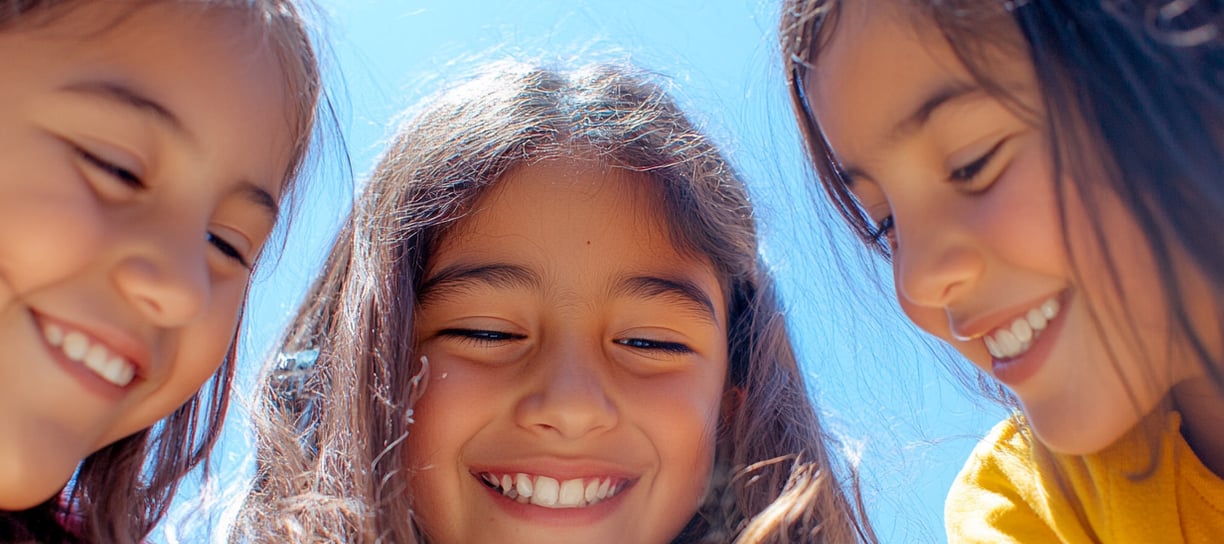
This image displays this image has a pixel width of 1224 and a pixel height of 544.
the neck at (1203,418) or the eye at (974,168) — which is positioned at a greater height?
the eye at (974,168)

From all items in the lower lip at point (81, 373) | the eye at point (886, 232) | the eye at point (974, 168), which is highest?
the eye at point (886, 232)

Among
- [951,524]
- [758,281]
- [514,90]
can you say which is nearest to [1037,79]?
[951,524]

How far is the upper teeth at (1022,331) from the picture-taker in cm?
163

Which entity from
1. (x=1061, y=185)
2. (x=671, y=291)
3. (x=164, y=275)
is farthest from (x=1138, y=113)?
(x=164, y=275)

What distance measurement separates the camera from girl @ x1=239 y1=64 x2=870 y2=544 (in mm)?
2252

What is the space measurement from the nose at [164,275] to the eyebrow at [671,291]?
945mm

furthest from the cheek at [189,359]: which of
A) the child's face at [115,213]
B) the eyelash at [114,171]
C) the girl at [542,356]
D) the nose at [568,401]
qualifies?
the nose at [568,401]

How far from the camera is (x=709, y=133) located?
9.11 feet

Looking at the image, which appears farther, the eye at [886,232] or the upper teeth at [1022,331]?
the eye at [886,232]

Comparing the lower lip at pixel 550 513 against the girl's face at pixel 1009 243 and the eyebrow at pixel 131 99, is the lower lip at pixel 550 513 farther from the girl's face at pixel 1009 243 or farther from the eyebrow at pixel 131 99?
the eyebrow at pixel 131 99

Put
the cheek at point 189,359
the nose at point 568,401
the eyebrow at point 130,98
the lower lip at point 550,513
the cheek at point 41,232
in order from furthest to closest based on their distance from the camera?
the lower lip at point 550,513 < the nose at point 568,401 < the cheek at point 189,359 < the eyebrow at point 130,98 < the cheek at point 41,232

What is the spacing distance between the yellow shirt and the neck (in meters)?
0.03

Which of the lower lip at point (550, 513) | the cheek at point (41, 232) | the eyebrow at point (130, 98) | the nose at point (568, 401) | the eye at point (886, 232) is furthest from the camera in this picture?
the lower lip at point (550, 513)

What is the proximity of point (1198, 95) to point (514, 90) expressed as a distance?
1.58 meters
